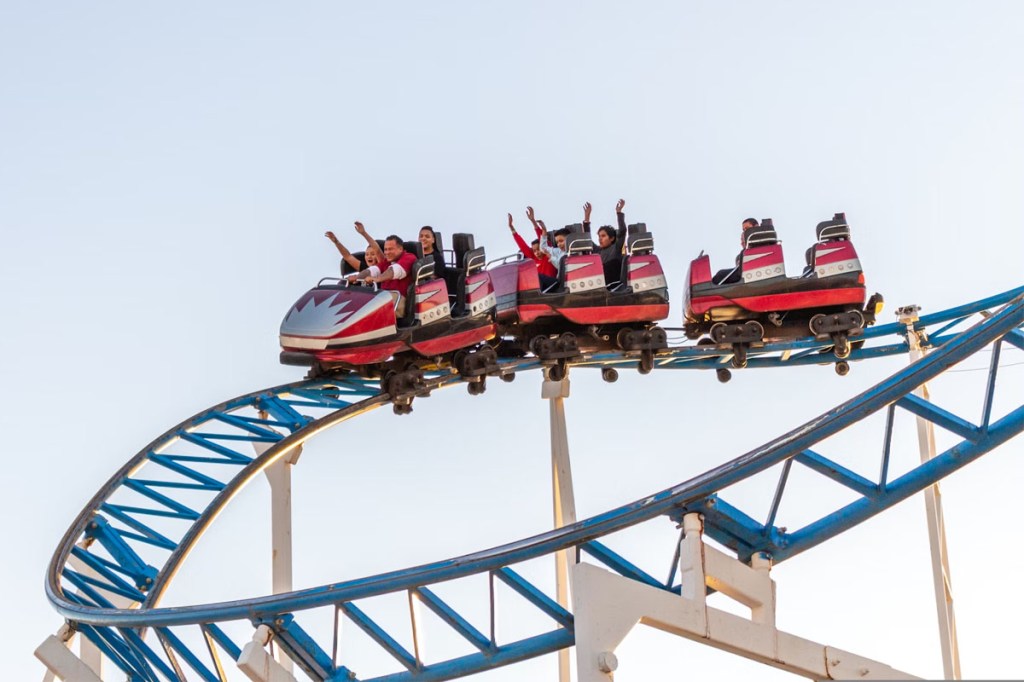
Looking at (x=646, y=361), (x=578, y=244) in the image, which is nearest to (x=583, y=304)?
(x=578, y=244)

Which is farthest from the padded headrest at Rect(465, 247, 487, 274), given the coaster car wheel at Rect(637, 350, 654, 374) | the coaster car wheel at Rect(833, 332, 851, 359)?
the coaster car wheel at Rect(833, 332, 851, 359)

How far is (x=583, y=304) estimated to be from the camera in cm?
991

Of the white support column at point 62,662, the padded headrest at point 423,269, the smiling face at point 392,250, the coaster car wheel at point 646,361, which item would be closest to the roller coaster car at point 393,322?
the padded headrest at point 423,269

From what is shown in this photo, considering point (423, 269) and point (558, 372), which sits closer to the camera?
point (423, 269)

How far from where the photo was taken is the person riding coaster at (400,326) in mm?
8992

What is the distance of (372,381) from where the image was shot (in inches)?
384

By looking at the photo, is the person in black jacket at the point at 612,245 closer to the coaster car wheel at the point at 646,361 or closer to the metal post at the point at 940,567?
the coaster car wheel at the point at 646,361

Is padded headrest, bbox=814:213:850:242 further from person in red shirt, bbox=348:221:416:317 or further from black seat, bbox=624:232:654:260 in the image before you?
person in red shirt, bbox=348:221:416:317

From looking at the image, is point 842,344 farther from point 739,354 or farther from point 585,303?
point 585,303

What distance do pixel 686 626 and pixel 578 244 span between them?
169 inches

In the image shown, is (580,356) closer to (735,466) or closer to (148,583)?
(148,583)

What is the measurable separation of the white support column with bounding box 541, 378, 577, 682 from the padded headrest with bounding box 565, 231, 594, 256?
31.9 inches

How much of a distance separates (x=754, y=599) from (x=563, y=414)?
11.6 feet

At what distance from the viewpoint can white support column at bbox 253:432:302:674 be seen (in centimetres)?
958
